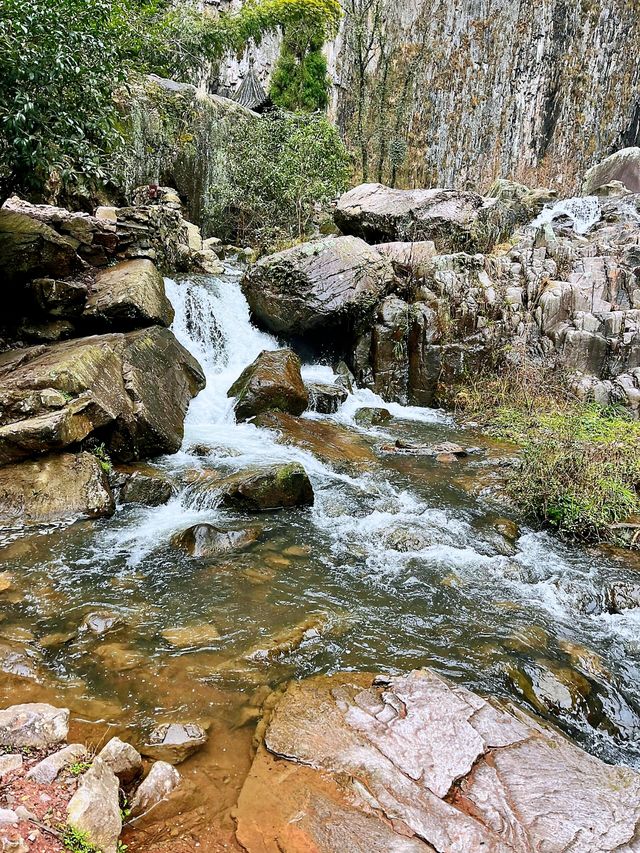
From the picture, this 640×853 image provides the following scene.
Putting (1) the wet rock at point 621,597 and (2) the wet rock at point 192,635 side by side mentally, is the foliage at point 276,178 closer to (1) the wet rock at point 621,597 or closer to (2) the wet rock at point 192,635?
(1) the wet rock at point 621,597

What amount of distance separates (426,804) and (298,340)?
1023cm

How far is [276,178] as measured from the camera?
16.3m

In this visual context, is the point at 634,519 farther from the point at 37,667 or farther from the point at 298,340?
the point at 298,340

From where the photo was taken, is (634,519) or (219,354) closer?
(634,519)

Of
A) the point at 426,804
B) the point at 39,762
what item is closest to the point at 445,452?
the point at 426,804

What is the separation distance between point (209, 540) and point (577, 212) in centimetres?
1809

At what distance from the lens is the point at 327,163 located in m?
17.1

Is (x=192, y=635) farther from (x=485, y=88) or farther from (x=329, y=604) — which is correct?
(x=485, y=88)

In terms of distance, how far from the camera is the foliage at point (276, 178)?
642 inches

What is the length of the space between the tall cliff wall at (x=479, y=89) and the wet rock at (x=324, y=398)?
20.2 metres

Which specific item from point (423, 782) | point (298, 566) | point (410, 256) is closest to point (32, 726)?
point (423, 782)

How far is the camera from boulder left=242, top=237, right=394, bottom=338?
11.0m

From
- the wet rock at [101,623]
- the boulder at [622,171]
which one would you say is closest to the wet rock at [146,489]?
the wet rock at [101,623]

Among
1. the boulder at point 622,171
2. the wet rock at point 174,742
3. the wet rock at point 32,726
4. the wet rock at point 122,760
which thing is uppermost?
the boulder at point 622,171
